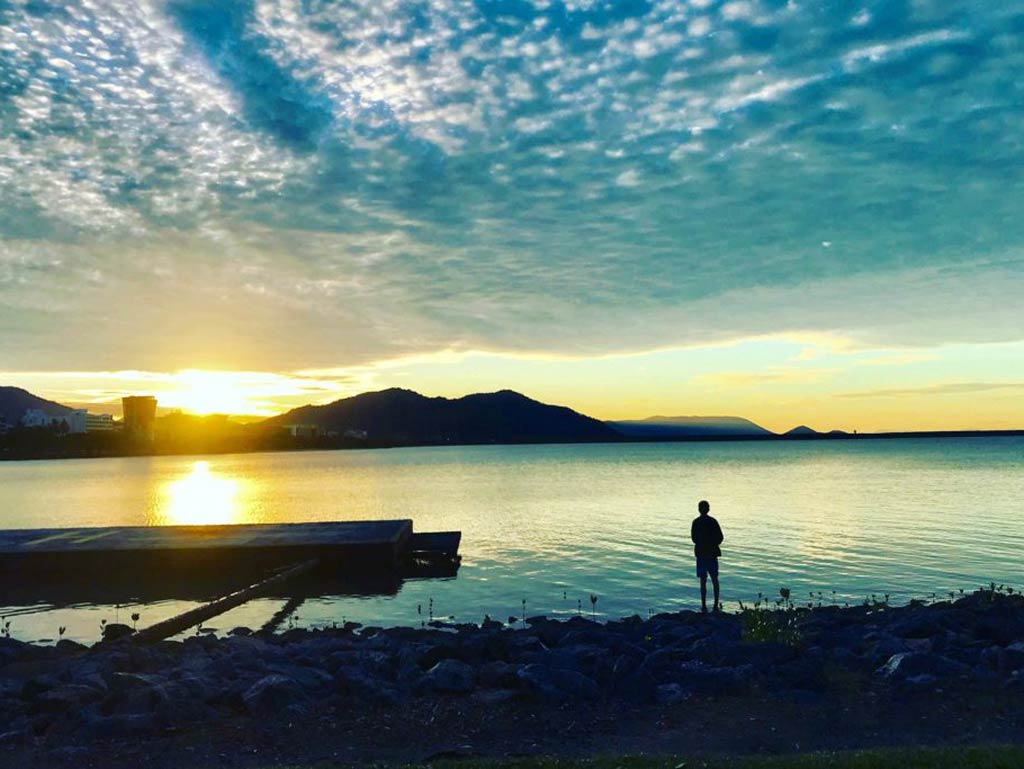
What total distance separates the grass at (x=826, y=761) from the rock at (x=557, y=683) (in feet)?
10.3

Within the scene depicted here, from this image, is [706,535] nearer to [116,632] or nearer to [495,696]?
[495,696]

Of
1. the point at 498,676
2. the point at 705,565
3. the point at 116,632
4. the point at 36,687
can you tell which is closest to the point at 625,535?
the point at 705,565

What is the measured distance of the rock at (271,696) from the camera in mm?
12930

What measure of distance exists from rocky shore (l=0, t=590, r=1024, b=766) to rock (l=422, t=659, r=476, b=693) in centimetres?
3

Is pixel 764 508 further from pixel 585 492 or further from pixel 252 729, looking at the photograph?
pixel 252 729

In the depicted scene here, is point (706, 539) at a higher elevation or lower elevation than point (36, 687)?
higher

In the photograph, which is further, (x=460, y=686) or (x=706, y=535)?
(x=706, y=535)

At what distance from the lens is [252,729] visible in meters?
12.2

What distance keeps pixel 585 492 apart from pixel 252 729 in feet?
261

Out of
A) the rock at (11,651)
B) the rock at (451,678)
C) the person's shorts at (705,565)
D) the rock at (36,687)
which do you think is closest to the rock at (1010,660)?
the person's shorts at (705,565)

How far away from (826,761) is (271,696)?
8.35 meters

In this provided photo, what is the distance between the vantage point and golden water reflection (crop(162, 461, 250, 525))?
7506 centimetres

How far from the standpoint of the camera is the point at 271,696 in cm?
1315

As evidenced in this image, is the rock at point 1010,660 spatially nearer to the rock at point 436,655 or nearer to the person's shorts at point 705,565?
the person's shorts at point 705,565
